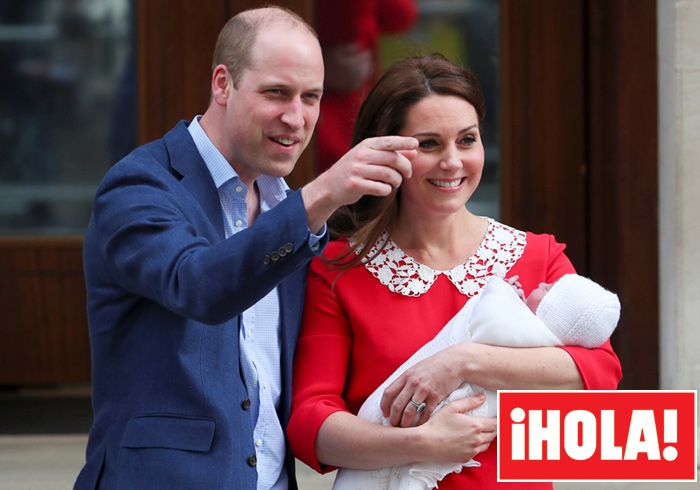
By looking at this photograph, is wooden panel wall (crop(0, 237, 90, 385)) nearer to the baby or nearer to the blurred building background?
the blurred building background

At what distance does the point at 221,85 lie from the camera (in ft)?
8.33

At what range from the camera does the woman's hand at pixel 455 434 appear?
246cm

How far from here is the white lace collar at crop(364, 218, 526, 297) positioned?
269 cm

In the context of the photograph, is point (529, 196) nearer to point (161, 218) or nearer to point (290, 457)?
point (290, 457)

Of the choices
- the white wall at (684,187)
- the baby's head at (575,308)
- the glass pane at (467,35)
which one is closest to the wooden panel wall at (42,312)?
the glass pane at (467,35)

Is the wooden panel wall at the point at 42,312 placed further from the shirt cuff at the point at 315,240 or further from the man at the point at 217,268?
the shirt cuff at the point at 315,240

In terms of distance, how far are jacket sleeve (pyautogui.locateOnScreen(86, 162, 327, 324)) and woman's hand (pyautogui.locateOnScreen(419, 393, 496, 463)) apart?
0.51m

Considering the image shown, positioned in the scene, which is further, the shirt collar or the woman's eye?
the woman's eye

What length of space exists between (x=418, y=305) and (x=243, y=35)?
26.6 inches

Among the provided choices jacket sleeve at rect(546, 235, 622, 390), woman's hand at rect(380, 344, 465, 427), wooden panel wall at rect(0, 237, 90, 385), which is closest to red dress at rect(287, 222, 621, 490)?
jacket sleeve at rect(546, 235, 622, 390)

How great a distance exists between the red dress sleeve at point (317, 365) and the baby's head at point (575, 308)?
0.43 m

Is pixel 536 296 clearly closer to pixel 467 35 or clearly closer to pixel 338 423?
pixel 338 423

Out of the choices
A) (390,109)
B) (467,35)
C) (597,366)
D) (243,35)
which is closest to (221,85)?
(243,35)

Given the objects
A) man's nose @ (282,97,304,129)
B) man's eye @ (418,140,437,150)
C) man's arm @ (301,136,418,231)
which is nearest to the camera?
man's arm @ (301,136,418,231)
